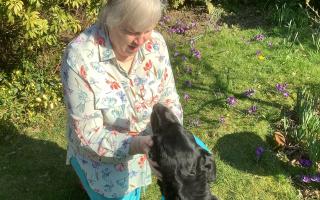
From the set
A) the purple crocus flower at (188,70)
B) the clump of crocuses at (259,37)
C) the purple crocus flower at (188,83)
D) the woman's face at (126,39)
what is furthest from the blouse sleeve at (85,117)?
the clump of crocuses at (259,37)

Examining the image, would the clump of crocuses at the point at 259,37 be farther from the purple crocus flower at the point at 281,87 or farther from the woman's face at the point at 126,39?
the woman's face at the point at 126,39

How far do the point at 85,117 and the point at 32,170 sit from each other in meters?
1.96

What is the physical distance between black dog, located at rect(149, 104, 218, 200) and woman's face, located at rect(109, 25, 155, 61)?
57 cm

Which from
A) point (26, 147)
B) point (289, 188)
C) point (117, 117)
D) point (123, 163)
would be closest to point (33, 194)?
point (26, 147)

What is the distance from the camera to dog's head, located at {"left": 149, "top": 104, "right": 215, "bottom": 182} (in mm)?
3037

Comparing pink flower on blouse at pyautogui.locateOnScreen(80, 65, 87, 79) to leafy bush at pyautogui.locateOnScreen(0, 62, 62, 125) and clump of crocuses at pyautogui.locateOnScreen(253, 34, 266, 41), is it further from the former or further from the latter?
clump of crocuses at pyautogui.locateOnScreen(253, 34, 266, 41)

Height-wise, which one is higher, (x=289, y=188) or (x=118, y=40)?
(x=118, y=40)

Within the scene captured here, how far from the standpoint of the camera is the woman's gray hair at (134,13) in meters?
3.25

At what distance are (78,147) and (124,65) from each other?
2.31 ft

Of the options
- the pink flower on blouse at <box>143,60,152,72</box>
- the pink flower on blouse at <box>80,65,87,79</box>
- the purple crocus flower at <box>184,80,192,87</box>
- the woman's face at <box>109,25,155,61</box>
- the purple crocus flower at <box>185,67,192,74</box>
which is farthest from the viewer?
the purple crocus flower at <box>185,67,192,74</box>

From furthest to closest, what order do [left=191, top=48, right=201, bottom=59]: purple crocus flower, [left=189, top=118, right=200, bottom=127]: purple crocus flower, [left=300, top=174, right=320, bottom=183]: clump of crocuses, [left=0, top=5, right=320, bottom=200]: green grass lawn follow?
[left=191, top=48, right=201, bottom=59]: purple crocus flower < [left=189, top=118, right=200, bottom=127]: purple crocus flower < [left=0, top=5, right=320, bottom=200]: green grass lawn < [left=300, top=174, right=320, bottom=183]: clump of crocuses

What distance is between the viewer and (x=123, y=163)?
3957 mm

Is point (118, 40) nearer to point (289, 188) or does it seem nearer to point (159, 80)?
point (159, 80)

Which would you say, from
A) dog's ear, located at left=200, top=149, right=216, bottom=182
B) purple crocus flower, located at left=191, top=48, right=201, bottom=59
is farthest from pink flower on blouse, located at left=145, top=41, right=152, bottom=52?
purple crocus flower, located at left=191, top=48, right=201, bottom=59
